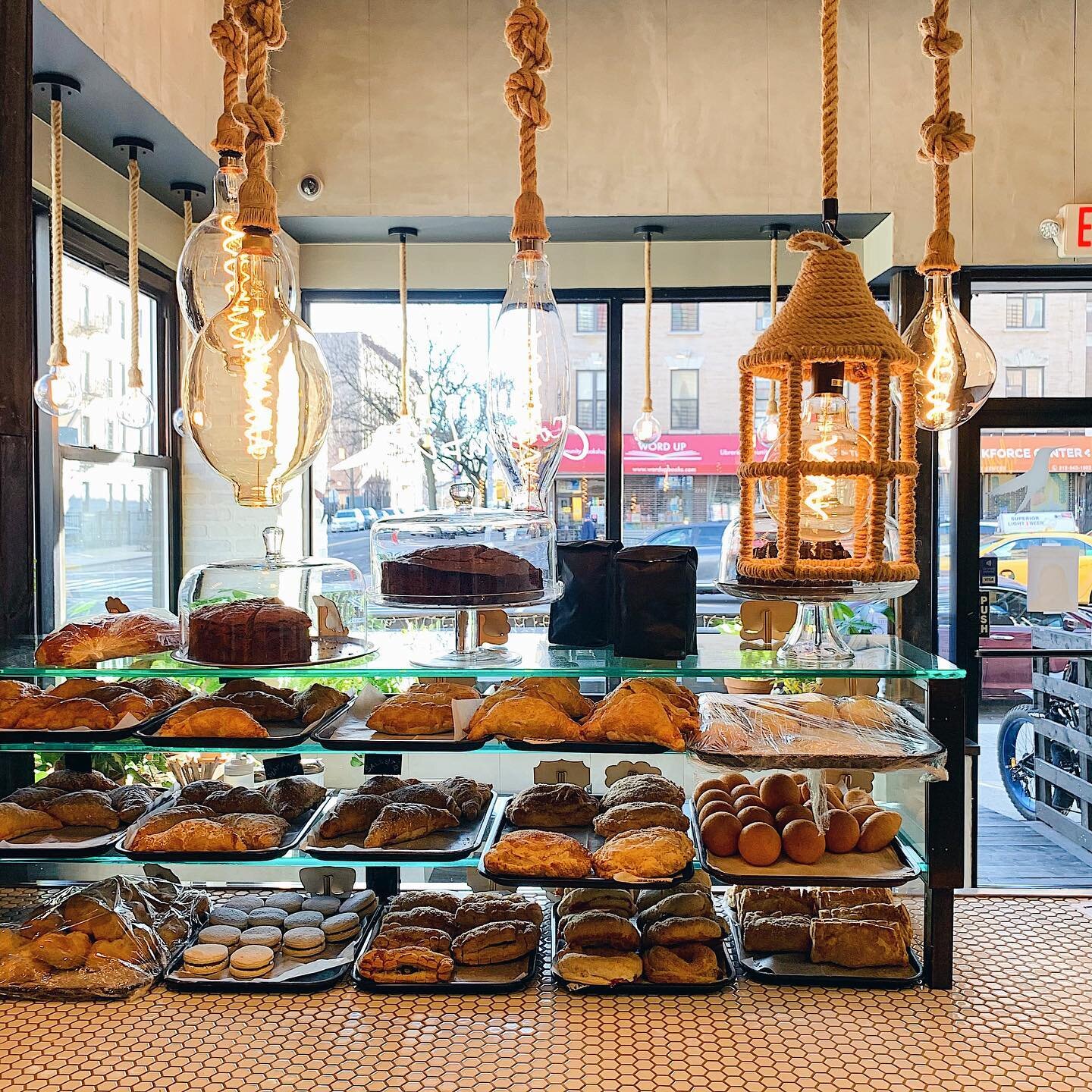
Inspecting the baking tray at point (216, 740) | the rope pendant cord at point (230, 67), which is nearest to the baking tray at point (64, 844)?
the baking tray at point (216, 740)

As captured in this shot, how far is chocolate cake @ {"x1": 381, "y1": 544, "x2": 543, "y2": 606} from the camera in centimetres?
157

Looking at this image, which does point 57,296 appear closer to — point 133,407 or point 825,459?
point 133,407

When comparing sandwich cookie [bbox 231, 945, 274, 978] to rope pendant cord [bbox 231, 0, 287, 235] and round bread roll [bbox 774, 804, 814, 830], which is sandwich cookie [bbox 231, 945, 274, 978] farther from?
rope pendant cord [bbox 231, 0, 287, 235]

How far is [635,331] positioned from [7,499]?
2.97m

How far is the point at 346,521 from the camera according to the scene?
4.44 metres

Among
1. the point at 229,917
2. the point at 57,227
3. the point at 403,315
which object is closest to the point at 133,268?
the point at 57,227

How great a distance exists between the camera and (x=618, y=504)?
4320 mm

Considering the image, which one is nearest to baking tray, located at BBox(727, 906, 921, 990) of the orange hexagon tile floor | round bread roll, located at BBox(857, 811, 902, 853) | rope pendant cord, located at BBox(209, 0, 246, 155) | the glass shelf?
the orange hexagon tile floor

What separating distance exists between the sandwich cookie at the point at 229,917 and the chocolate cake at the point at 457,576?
0.62 m

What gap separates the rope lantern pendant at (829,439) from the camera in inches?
49.7

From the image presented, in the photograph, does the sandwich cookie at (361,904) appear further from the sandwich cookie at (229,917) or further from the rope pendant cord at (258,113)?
the rope pendant cord at (258,113)

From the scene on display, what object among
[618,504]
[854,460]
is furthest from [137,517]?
[854,460]

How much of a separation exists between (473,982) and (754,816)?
498 mm

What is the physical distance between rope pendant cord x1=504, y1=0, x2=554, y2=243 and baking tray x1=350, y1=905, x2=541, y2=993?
108 centimetres
